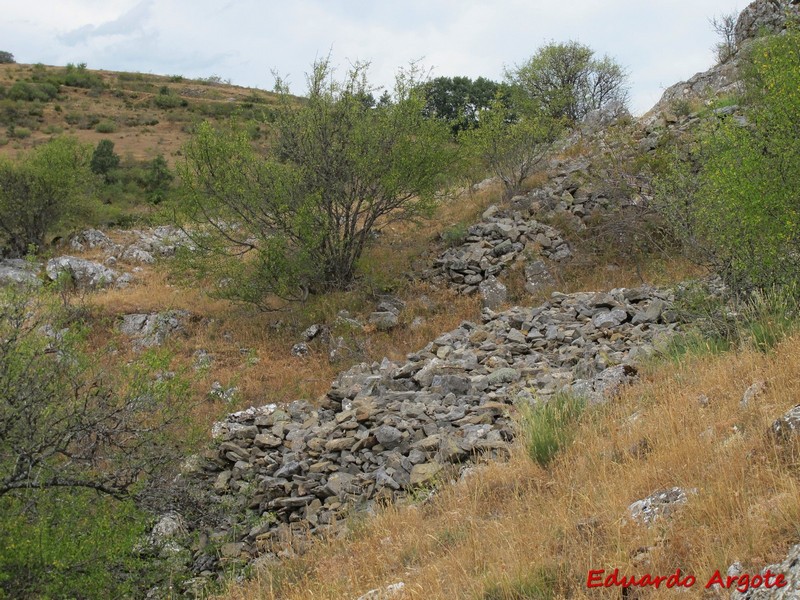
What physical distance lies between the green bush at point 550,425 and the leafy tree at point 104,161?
99.4 feet

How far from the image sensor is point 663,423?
14.1 feet

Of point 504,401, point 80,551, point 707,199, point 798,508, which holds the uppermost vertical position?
point 707,199

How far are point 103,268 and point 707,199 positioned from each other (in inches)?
625

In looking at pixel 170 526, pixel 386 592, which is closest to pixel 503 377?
pixel 170 526

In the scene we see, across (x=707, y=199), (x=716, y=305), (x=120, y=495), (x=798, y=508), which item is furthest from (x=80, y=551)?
(x=707, y=199)

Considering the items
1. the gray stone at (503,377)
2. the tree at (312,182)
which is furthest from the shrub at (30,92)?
the gray stone at (503,377)

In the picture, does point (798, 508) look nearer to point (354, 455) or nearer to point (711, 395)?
point (711, 395)

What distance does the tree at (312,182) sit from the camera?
42.1 ft

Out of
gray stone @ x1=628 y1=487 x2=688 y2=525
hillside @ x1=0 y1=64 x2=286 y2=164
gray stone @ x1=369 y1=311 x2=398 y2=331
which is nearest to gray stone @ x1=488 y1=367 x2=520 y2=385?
gray stone @ x1=628 y1=487 x2=688 y2=525

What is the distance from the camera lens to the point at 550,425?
498 centimetres

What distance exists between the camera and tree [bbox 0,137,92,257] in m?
19.8

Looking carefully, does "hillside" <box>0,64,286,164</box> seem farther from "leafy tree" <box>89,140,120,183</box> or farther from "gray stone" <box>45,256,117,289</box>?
"gray stone" <box>45,256,117,289</box>

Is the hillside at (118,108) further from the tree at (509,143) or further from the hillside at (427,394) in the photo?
the hillside at (427,394)

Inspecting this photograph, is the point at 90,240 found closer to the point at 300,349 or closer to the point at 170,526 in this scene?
the point at 300,349
